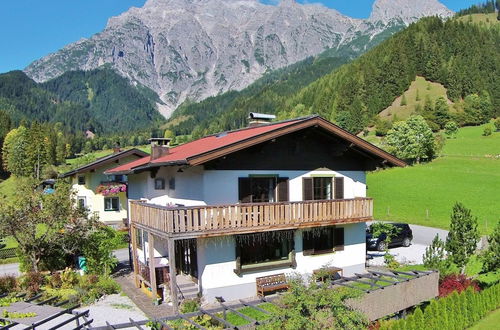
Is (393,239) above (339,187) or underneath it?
underneath

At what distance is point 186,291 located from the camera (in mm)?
16891

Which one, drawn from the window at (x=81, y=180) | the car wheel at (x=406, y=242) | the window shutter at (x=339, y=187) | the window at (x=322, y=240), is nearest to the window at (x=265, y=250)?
the window at (x=322, y=240)

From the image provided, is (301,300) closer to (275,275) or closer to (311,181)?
(275,275)

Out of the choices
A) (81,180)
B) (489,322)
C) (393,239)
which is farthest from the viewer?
(81,180)

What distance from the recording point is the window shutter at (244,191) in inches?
703

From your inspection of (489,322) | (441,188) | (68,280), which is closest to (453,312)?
(489,322)

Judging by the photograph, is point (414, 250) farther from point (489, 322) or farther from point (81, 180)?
point (81, 180)

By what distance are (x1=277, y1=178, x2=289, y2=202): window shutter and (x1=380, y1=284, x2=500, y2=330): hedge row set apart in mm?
6716

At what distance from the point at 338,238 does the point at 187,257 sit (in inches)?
281

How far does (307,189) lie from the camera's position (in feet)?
63.8

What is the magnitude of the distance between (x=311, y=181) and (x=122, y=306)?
9.62 meters

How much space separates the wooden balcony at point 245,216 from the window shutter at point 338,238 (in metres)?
1.58

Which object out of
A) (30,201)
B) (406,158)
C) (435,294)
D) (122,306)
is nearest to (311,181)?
(435,294)

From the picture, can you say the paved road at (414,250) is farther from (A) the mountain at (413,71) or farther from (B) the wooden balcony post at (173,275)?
(A) the mountain at (413,71)
